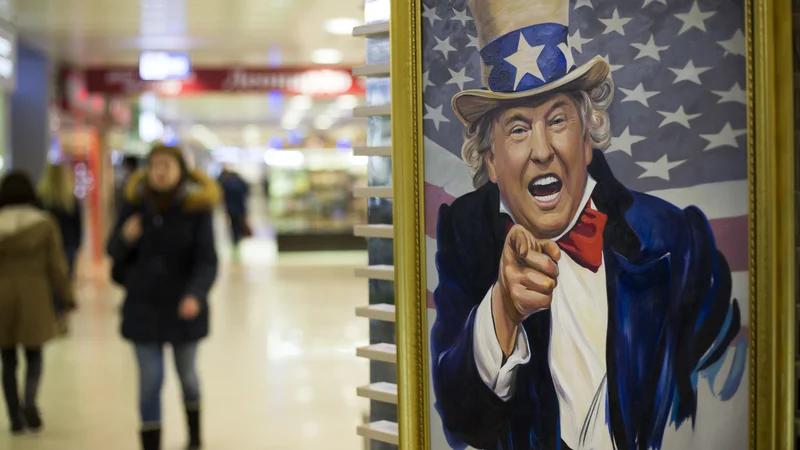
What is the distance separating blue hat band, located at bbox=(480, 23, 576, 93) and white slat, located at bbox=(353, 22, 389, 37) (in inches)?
18.2

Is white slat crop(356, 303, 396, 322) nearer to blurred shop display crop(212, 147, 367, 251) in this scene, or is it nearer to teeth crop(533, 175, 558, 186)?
teeth crop(533, 175, 558, 186)

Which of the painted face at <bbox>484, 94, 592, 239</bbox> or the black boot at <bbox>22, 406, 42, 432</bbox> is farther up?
the painted face at <bbox>484, 94, 592, 239</bbox>

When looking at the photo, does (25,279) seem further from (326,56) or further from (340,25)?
(326,56)

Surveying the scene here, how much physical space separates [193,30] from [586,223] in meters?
10.6

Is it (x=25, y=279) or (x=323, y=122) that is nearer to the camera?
(x=25, y=279)

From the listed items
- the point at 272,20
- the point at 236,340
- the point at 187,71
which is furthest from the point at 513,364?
the point at 187,71

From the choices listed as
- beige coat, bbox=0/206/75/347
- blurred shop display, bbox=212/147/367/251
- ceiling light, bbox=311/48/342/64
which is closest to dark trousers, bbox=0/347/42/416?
beige coat, bbox=0/206/75/347

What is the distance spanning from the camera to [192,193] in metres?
4.41

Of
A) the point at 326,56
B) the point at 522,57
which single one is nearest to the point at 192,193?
the point at 522,57

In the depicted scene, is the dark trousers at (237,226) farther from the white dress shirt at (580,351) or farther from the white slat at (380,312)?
the white dress shirt at (580,351)

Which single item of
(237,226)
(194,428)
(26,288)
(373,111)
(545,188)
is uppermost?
(373,111)

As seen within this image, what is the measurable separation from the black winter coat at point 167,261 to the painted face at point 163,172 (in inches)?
2.8

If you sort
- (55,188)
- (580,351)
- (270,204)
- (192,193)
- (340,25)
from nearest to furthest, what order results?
(580,351)
(192,193)
(55,188)
(340,25)
(270,204)

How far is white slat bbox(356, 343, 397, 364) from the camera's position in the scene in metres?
2.23
